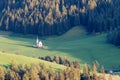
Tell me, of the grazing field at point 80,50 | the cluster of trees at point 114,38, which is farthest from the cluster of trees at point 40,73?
the cluster of trees at point 114,38

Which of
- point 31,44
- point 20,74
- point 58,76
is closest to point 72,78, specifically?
point 58,76

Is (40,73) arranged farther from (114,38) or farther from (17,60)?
(114,38)

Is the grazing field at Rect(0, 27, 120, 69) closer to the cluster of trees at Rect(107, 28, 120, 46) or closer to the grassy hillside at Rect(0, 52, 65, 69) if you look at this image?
the cluster of trees at Rect(107, 28, 120, 46)

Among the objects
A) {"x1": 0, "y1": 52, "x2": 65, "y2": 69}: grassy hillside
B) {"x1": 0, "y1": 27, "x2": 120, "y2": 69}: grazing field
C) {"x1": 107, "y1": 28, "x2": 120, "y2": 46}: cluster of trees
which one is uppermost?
{"x1": 0, "y1": 52, "x2": 65, "y2": 69}: grassy hillside

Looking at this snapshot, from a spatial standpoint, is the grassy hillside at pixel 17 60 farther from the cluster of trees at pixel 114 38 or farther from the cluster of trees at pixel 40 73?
the cluster of trees at pixel 114 38

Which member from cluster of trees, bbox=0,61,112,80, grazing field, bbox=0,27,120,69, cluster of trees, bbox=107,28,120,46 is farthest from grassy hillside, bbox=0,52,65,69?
cluster of trees, bbox=107,28,120,46

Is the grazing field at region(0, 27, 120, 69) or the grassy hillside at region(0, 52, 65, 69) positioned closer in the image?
the grassy hillside at region(0, 52, 65, 69)

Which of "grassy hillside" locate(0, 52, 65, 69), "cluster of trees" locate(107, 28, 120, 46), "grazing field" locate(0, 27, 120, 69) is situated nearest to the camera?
"grassy hillside" locate(0, 52, 65, 69)

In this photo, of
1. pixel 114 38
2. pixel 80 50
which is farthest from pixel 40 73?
pixel 114 38

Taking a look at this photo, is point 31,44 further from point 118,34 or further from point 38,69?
point 38,69
